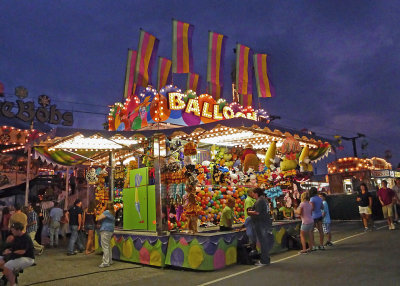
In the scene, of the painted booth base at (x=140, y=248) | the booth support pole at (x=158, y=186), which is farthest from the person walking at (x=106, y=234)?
the booth support pole at (x=158, y=186)

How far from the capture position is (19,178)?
18.9 m

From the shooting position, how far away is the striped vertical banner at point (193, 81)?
14930 millimetres

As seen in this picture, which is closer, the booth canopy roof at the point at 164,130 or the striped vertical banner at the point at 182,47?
the booth canopy roof at the point at 164,130

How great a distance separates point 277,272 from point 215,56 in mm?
10211

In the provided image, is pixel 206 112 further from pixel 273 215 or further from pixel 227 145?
pixel 273 215

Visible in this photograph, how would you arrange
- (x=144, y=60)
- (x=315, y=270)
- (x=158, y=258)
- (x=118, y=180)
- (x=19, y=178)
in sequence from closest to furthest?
(x=315, y=270) → (x=158, y=258) → (x=118, y=180) → (x=144, y=60) → (x=19, y=178)

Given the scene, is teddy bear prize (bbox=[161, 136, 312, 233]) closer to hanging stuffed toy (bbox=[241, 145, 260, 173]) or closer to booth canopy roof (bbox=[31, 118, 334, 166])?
hanging stuffed toy (bbox=[241, 145, 260, 173])

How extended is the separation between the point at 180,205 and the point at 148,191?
1225 mm

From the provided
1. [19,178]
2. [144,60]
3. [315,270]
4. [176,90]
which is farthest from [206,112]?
[19,178]

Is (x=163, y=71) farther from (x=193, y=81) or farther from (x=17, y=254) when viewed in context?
(x=17, y=254)

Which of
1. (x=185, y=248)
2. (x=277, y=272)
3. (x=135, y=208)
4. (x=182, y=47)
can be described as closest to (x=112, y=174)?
(x=135, y=208)

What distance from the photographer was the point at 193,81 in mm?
15055

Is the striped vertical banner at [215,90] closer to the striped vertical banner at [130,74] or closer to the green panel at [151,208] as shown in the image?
the striped vertical banner at [130,74]

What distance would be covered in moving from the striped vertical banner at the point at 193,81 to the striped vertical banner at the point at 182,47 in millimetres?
1572
